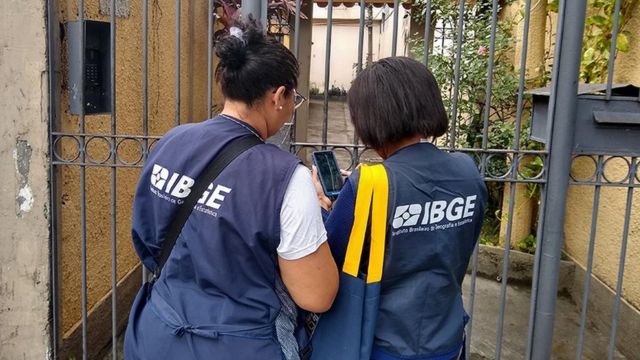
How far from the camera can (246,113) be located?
1666 millimetres

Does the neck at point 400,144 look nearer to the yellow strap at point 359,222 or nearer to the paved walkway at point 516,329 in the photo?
the yellow strap at point 359,222

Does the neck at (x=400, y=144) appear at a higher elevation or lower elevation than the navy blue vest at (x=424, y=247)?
higher

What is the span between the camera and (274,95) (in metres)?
1.65

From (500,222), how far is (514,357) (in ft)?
6.51

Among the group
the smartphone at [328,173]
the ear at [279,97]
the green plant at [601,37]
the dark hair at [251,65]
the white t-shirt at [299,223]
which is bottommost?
the white t-shirt at [299,223]

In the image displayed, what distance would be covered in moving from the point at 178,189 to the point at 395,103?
0.63m

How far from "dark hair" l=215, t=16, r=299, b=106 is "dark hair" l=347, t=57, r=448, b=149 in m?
0.21

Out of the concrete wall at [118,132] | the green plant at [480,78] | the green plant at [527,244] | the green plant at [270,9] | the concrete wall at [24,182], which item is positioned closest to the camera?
the concrete wall at [24,182]

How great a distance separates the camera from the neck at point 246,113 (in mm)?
1663

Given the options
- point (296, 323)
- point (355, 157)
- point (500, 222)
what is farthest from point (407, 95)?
point (500, 222)

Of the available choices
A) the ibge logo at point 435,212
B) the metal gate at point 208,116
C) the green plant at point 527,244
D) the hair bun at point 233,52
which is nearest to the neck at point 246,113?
the hair bun at point 233,52

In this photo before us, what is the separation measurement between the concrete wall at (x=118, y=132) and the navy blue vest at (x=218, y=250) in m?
1.60

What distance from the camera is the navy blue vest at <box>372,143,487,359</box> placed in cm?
157

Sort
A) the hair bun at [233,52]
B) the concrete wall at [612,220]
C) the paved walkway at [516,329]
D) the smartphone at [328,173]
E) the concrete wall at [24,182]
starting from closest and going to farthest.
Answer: the hair bun at [233,52] < the smartphone at [328,173] < the concrete wall at [24,182] < the concrete wall at [612,220] < the paved walkway at [516,329]
